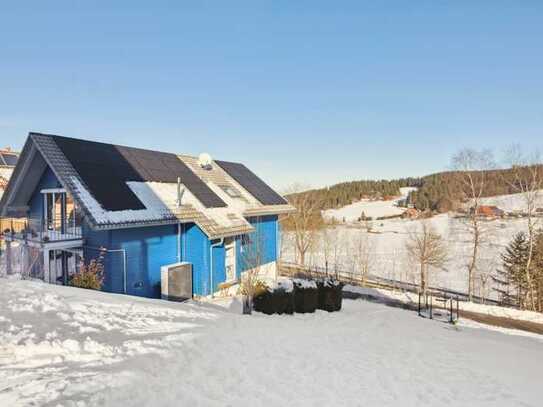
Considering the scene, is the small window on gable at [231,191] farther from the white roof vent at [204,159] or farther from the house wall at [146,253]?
the house wall at [146,253]

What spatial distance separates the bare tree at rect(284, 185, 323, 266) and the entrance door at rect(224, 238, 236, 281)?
14.8 meters

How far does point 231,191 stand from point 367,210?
2172 inches

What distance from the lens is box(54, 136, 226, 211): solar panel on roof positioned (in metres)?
12.3

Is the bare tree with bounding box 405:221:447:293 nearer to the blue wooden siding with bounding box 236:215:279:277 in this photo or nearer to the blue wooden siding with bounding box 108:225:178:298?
the blue wooden siding with bounding box 236:215:279:277

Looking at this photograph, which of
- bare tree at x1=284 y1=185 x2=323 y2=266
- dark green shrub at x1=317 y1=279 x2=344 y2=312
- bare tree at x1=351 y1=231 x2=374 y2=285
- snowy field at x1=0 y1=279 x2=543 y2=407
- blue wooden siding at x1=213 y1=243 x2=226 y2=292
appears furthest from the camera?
bare tree at x1=284 y1=185 x2=323 y2=266

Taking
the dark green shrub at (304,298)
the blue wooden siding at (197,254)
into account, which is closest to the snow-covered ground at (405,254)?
the dark green shrub at (304,298)

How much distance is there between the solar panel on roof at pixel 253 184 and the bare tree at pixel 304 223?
8.25 meters

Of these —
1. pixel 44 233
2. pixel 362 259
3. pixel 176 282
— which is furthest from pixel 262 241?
pixel 362 259

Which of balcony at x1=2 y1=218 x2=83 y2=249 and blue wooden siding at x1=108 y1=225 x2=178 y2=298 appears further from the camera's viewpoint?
balcony at x1=2 y1=218 x2=83 y2=249

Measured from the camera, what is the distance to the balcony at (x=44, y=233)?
1184 cm

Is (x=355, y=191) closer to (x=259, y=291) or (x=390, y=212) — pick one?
(x=390, y=212)

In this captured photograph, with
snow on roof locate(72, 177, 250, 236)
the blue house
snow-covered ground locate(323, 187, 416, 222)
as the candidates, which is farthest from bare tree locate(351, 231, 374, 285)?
snow-covered ground locate(323, 187, 416, 222)

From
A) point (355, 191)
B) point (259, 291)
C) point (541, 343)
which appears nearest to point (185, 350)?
point (259, 291)

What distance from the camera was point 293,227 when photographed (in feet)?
117
